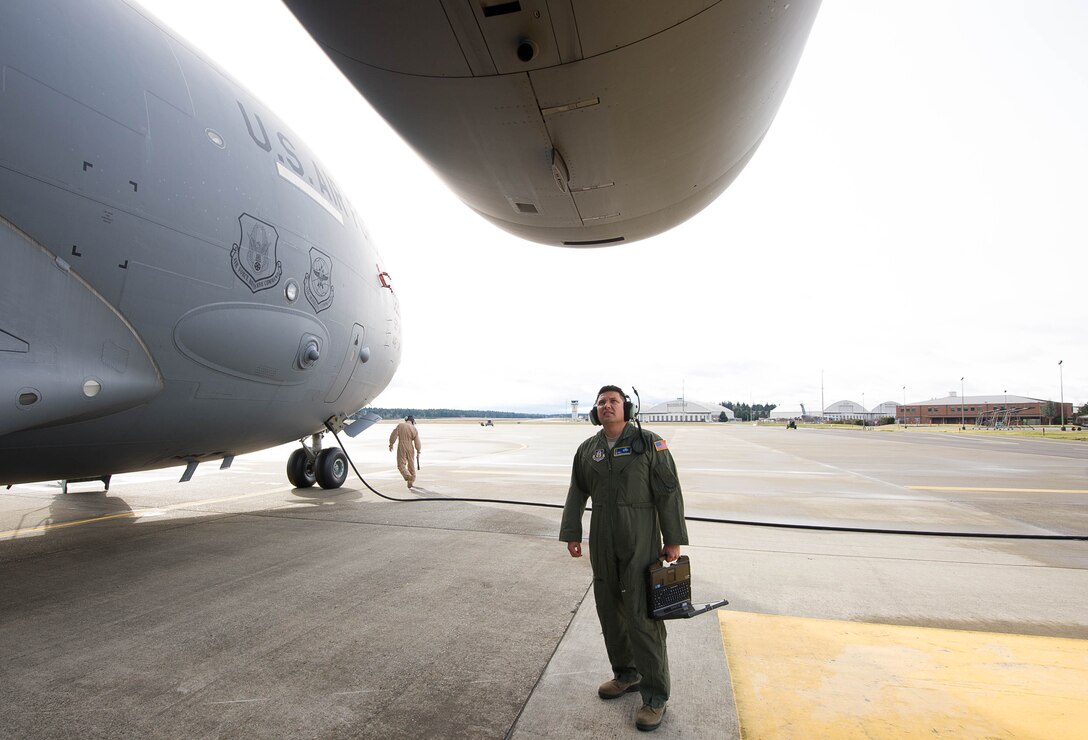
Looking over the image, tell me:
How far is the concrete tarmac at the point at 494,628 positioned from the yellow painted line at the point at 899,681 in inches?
0.6

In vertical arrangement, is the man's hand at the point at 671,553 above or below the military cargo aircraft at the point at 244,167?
below

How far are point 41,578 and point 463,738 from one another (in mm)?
4675

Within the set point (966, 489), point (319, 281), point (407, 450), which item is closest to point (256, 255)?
point (319, 281)

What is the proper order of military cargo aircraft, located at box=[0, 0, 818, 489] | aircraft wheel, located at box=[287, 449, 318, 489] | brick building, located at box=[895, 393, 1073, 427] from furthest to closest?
brick building, located at box=[895, 393, 1073, 427] → aircraft wheel, located at box=[287, 449, 318, 489] → military cargo aircraft, located at box=[0, 0, 818, 489]

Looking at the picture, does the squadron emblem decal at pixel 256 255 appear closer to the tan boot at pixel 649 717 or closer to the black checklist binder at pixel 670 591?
the black checklist binder at pixel 670 591

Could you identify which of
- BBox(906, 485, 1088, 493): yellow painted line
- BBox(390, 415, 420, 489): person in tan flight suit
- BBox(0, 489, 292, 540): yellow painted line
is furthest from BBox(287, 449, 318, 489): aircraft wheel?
BBox(906, 485, 1088, 493): yellow painted line

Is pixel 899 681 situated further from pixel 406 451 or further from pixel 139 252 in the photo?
pixel 406 451

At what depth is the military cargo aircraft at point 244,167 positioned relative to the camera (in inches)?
94.3

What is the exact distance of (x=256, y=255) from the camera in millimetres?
5141

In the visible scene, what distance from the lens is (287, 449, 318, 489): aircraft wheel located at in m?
10.2

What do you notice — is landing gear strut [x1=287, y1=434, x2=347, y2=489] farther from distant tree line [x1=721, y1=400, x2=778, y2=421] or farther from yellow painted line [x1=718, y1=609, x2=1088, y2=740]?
distant tree line [x1=721, y1=400, x2=778, y2=421]

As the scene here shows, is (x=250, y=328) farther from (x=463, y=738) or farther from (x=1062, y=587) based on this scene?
(x=1062, y=587)

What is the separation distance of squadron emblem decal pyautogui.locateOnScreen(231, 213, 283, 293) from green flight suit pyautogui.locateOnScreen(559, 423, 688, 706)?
4104 millimetres

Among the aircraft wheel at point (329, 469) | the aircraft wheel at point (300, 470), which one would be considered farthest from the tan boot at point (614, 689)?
the aircraft wheel at point (300, 470)
